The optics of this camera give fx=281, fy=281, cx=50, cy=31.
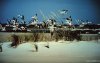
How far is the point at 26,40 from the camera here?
4070 mm

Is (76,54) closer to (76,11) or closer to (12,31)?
(76,11)

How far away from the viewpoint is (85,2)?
4.02 m

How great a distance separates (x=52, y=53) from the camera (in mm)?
4012

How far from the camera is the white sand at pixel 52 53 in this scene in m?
3.99

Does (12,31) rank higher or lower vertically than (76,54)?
higher

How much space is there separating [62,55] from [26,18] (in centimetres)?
74

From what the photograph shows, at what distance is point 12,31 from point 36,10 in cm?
46

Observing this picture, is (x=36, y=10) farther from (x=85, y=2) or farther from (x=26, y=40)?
(x=85, y=2)

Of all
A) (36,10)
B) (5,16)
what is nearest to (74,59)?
(36,10)

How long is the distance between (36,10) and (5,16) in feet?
1.48

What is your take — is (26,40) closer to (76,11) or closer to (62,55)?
(62,55)

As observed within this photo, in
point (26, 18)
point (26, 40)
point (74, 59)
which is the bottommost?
point (74, 59)

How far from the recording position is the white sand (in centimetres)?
399

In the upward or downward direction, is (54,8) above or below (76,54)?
above
